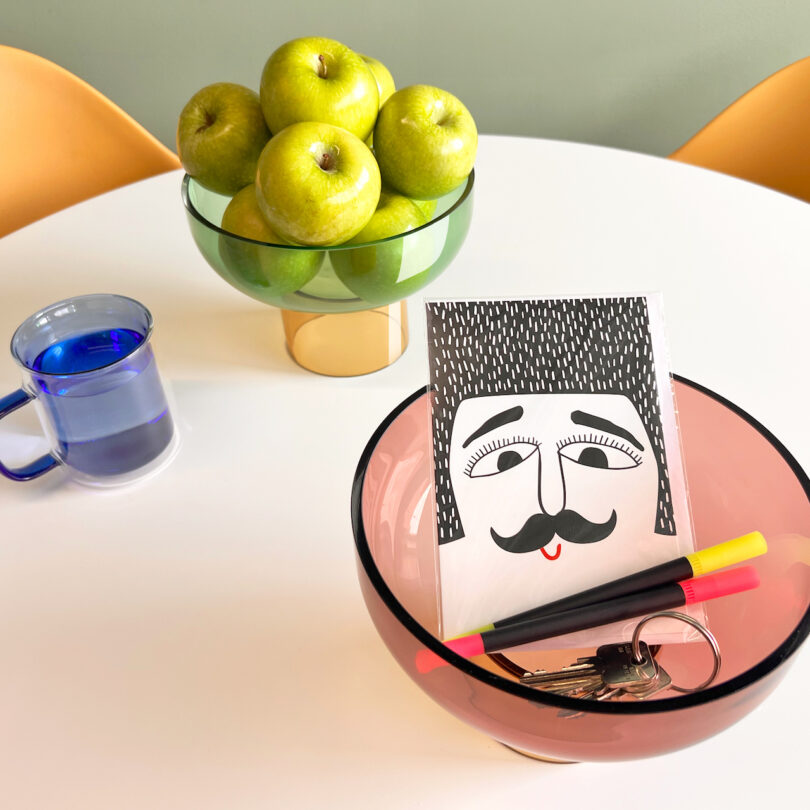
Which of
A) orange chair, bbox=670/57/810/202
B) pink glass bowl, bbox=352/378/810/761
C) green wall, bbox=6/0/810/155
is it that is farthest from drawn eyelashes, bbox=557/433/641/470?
green wall, bbox=6/0/810/155

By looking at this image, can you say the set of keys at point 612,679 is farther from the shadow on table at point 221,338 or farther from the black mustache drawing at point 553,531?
the shadow on table at point 221,338

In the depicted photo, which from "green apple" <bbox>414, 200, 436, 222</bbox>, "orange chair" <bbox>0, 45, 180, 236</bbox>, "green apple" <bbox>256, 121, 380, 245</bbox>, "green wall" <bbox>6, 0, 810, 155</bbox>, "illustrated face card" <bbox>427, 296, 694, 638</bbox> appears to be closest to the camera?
"illustrated face card" <bbox>427, 296, 694, 638</bbox>

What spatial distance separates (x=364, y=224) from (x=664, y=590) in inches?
16.2

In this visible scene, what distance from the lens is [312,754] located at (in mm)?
561

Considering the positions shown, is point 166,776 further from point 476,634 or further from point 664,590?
point 664,590

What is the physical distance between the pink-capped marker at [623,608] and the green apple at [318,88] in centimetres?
49

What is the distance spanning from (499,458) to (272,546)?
9.7 inches

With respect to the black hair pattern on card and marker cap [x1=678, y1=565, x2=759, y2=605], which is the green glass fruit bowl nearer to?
the black hair pattern on card

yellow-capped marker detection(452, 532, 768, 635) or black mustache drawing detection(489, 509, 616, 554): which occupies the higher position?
black mustache drawing detection(489, 509, 616, 554)

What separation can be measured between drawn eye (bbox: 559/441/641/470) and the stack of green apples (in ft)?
0.89

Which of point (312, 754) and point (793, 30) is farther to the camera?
point (793, 30)

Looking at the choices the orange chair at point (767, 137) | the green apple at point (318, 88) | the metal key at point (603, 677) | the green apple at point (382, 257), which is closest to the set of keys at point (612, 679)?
the metal key at point (603, 677)

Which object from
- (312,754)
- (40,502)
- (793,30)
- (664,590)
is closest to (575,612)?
(664,590)

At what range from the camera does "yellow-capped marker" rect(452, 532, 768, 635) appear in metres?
0.51
